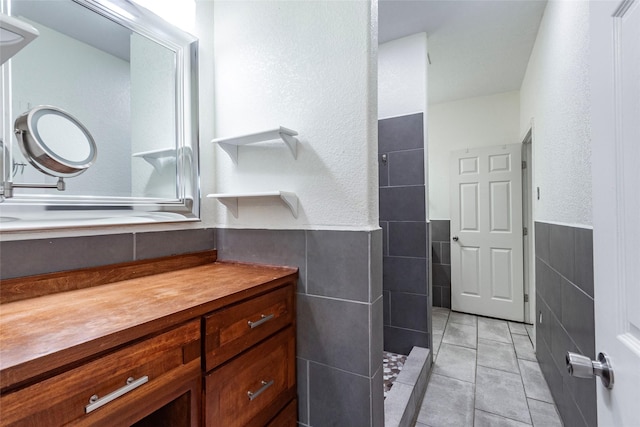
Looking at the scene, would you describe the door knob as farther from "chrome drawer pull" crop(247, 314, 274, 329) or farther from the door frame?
the door frame

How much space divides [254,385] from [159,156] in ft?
3.55

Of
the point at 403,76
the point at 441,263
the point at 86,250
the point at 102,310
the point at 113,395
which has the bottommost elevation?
the point at 441,263

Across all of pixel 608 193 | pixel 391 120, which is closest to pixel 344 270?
pixel 608 193

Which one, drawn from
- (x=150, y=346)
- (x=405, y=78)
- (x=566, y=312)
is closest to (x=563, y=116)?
(x=566, y=312)

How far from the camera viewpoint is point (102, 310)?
81 centimetres

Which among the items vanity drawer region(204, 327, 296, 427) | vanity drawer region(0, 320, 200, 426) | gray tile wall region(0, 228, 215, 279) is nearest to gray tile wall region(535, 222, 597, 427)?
vanity drawer region(204, 327, 296, 427)

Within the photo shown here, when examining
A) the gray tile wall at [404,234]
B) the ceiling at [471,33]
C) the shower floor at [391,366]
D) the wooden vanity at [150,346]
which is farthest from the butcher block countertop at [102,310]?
the ceiling at [471,33]

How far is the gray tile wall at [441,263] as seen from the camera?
12.1ft

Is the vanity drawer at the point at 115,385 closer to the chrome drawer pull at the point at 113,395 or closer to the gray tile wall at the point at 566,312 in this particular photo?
the chrome drawer pull at the point at 113,395

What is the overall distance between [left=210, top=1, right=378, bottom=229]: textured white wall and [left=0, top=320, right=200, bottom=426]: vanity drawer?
679 mm

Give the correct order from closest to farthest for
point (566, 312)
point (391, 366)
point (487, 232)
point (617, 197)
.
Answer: point (617, 197), point (566, 312), point (391, 366), point (487, 232)

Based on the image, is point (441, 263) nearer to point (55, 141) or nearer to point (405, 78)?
point (405, 78)

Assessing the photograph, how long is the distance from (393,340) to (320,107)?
2.02 m

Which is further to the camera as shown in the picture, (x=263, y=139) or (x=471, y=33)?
(x=471, y=33)
